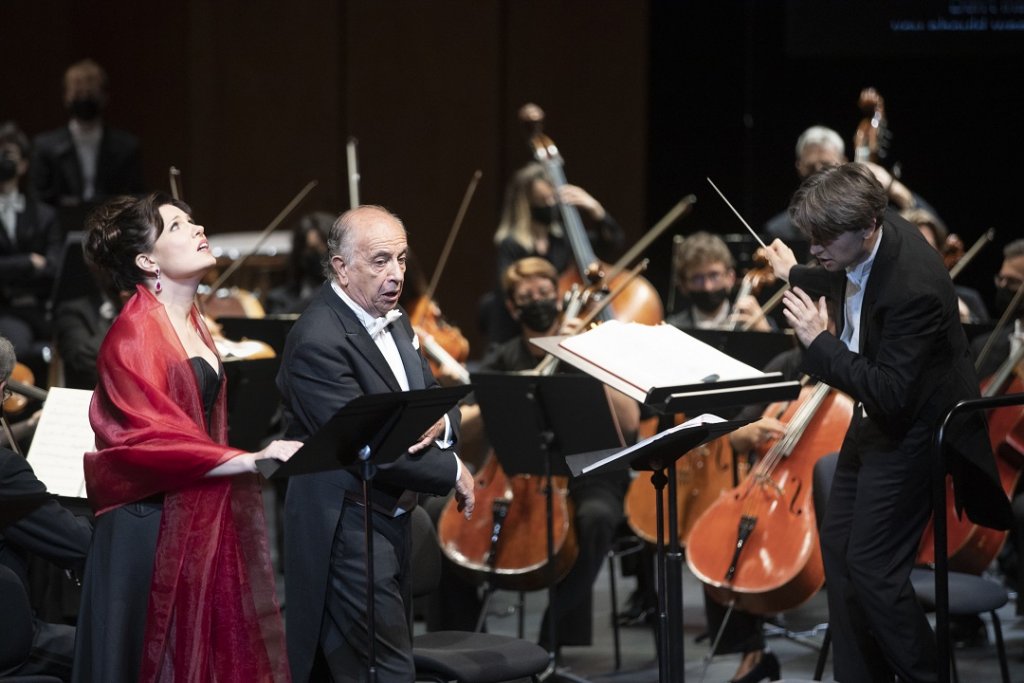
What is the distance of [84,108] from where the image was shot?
6699 millimetres

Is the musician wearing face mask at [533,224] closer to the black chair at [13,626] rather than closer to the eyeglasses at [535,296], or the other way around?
the eyeglasses at [535,296]

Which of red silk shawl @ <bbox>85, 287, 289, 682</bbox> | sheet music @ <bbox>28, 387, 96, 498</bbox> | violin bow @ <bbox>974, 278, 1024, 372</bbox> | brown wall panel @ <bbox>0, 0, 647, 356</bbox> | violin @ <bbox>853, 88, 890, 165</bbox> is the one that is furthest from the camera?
brown wall panel @ <bbox>0, 0, 647, 356</bbox>

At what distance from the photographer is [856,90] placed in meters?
7.01

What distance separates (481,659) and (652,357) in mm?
804

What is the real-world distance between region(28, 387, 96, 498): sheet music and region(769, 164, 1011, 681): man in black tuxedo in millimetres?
1718

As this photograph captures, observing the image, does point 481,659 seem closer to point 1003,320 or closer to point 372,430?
point 372,430

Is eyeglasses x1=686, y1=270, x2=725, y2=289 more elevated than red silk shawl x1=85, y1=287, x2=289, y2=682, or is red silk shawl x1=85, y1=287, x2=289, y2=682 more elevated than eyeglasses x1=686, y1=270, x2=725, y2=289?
eyeglasses x1=686, y1=270, x2=725, y2=289

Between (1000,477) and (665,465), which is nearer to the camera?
(665,465)

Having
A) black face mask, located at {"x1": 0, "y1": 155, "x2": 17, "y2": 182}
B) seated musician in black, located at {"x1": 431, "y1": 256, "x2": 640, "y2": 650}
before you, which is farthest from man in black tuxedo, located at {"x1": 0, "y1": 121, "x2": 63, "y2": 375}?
seated musician in black, located at {"x1": 431, "y1": 256, "x2": 640, "y2": 650}

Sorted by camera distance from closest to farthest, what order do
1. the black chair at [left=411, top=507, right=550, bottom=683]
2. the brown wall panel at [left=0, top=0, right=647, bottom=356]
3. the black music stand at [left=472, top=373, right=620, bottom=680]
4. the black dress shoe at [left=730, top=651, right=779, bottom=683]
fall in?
the black chair at [left=411, top=507, right=550, bottom=683]
the black music stand at [left=472, top=373, right=620, bottom=680]
the black dress shoe at [left=730, top=651, right=779, bottom=683]
the brown wall panel at [left=0, top=0, right=647, bottom=356]

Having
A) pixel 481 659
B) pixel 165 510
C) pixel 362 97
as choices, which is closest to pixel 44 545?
pixel 165 510

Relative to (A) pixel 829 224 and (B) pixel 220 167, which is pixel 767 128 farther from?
(A) pixel 829 224

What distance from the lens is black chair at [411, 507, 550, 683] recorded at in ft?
10.1

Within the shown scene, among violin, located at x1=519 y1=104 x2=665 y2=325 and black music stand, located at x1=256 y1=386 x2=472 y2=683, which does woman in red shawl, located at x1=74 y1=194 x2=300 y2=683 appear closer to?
black music stand, located at x1=256 y1=386 x2=472 y2=683
